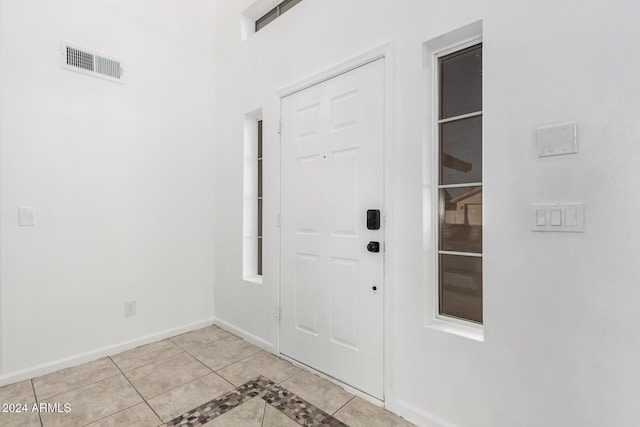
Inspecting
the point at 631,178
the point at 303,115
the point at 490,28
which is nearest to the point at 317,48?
the point at 303,115

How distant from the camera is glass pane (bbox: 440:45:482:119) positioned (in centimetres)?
167

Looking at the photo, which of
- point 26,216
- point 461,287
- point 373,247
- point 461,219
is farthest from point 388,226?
point 26,216

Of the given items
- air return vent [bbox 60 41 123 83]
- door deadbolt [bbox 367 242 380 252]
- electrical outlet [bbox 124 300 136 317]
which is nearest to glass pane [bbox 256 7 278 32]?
air return vent [bbox 60 41 123 83]

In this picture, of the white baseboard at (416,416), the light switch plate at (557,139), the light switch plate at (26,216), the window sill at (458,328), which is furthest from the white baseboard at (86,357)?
the light switch plate at (557,139)

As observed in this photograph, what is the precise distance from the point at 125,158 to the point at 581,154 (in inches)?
124

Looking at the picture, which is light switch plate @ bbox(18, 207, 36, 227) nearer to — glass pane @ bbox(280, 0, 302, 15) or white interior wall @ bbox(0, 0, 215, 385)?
white interior wall @ bbox(0, 0, 215, 385)

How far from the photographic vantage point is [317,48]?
232 centimetres

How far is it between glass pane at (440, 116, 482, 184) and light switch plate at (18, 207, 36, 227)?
2852 millimetres

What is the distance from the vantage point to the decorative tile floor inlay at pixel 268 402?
1.78 metres

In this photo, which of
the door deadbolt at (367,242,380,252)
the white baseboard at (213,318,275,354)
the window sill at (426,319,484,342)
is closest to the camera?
the window sill at (426,319,484,342)

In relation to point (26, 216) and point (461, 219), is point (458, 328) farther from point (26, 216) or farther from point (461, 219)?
point (26, 216)

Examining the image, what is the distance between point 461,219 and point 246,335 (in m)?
2.19

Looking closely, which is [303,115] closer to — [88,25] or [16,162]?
[88,25]

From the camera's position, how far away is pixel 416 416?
1.74 m
